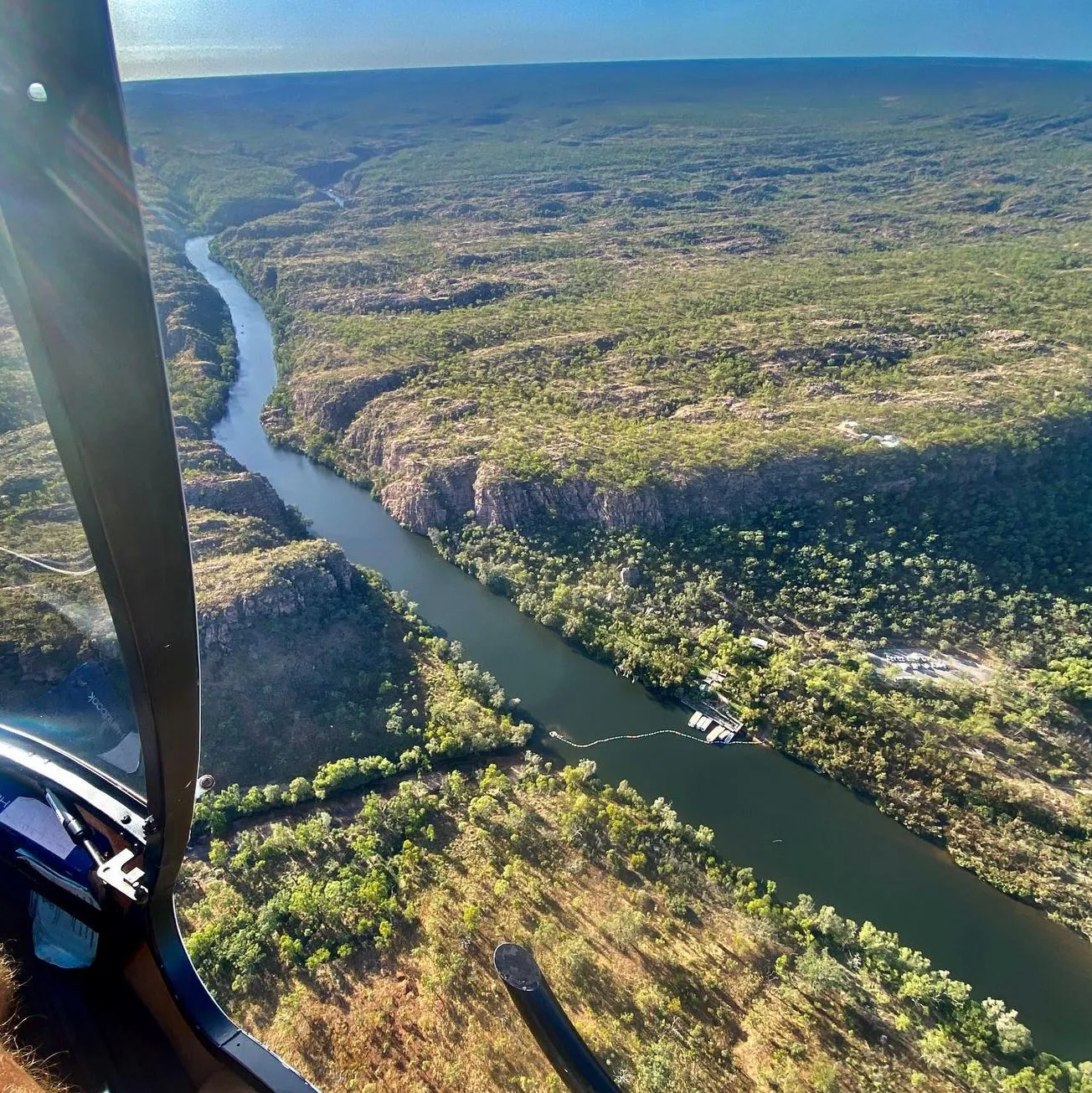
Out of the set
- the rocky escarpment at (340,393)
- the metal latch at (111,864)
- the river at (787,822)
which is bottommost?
the river at (787,822)

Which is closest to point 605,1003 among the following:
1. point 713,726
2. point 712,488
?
point 713,726

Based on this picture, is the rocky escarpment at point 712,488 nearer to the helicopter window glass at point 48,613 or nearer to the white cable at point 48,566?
the helicopter window glass at point 48,613

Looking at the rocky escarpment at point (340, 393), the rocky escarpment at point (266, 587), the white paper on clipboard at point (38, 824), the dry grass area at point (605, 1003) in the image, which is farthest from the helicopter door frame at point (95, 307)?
the rocky escarpment at point (340, 393)

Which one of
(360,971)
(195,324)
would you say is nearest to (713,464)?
(360,971)

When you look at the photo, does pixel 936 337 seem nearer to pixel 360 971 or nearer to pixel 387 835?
pixel 387 835

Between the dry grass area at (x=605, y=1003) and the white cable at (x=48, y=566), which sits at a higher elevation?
the white cable at (x=48, y=566)
